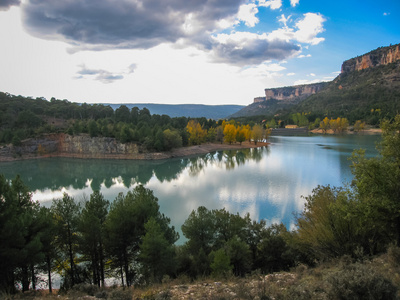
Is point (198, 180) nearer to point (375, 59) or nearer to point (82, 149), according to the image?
point (82, 149)

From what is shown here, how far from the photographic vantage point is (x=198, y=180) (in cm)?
3453

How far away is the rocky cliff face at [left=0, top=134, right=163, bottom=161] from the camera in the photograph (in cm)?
5481

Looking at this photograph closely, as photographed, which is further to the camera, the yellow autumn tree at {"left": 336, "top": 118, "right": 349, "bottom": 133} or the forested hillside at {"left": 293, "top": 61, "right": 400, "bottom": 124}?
the forested hillside at {"left": 293, "top": 61, "right": 400, "bottom": 124}

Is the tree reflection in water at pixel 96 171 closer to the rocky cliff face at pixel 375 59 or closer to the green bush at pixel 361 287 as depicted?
the green bush at pixel 361 287

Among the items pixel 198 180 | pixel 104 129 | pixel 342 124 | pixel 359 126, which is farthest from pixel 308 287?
pixel 342 124

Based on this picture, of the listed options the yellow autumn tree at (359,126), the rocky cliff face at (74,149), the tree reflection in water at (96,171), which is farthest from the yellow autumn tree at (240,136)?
the yellow autumn tree at (359,126)

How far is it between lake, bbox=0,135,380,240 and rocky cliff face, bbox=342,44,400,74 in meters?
120

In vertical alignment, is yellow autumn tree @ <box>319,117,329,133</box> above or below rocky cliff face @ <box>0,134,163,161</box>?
above

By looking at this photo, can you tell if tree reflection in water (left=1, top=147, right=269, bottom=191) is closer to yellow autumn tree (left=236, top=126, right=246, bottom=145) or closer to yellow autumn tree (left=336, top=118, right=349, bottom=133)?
yellow autumn tree (left=236, top=126, right=246, bottom=145)

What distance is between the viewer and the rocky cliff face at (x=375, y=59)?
130850 millimetres

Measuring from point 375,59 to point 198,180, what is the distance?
149 meters

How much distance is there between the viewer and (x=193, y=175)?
38.3m

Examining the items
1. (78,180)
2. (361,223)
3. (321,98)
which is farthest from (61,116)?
(321,98)

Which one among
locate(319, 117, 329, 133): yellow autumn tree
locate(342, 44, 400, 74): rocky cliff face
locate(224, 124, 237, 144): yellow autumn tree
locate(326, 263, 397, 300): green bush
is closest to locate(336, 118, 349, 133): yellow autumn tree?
locate(319, 117, 329, 133): yellow autumn tree
